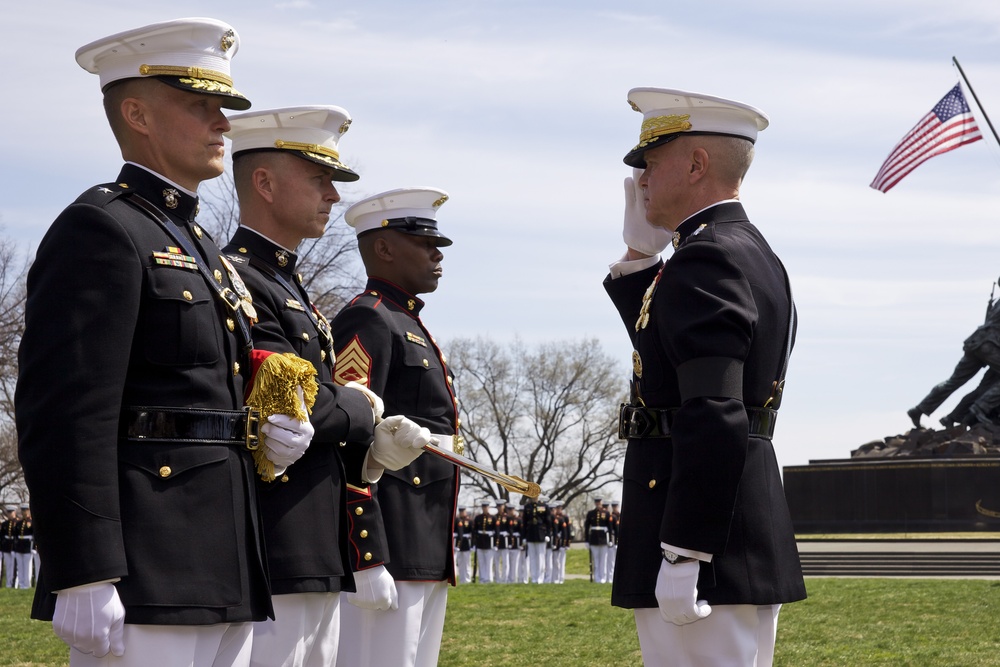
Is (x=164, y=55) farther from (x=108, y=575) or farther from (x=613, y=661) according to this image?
(x=613, y=661)

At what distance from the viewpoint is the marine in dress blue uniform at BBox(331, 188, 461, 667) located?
5.85 m

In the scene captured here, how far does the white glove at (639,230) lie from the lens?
5238 millimetres

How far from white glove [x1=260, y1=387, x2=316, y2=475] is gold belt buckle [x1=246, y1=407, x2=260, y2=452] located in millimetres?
59

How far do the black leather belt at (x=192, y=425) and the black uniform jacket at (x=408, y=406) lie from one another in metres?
2.17

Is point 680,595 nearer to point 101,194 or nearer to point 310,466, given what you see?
point 310,466

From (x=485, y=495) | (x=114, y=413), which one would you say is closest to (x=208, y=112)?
(x=114, y=413)

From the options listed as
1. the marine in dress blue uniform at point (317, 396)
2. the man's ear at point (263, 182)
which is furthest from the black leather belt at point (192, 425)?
the man's ear at point (263, 182)

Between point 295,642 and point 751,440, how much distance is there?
1790mm

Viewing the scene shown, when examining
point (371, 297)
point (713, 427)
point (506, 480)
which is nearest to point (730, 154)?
point (713, 427)

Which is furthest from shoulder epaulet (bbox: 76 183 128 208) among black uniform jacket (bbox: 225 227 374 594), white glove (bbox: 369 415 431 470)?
white glove (bbox: 369 415 431 470)

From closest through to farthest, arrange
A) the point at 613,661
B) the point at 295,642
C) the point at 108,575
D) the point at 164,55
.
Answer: the point at 108,575 < the point at 164,55 < the point at 295,642 < the point at 613,661

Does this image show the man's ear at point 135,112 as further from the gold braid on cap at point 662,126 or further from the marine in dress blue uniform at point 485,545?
the marine in dress blue uniform at point 485,545

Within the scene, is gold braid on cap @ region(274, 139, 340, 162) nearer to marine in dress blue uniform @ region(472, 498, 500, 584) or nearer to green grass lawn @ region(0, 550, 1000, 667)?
green grass lawn @ region(0, 550, 1000, 667)

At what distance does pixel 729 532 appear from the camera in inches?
166
